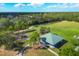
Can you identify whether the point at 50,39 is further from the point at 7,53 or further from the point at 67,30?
the point at 7,53

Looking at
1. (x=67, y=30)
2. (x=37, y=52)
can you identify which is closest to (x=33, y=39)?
(x=37, y=52)

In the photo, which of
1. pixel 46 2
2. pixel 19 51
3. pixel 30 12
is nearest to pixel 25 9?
pixel 30 12

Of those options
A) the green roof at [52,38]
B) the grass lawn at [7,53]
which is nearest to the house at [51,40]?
the green roof at [52,38]

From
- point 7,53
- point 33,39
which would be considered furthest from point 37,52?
point 7,53

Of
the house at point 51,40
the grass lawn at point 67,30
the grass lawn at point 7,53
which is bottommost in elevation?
the grass lawn at point 7,53

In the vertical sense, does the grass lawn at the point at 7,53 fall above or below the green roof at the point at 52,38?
below

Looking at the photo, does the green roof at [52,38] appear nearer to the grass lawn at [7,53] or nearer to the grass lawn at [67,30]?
the grass lawn at [67,30]

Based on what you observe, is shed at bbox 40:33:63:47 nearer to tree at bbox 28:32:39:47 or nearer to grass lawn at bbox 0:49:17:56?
tree at bbox 28:32:39:47

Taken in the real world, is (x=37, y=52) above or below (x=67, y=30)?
below

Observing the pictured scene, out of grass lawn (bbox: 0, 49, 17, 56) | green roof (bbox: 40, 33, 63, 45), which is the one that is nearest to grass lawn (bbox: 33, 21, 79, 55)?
green roof (bbox: 40, 33, 63, 45)

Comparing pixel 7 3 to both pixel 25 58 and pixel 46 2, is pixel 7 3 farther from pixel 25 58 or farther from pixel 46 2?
pixel 25 58
